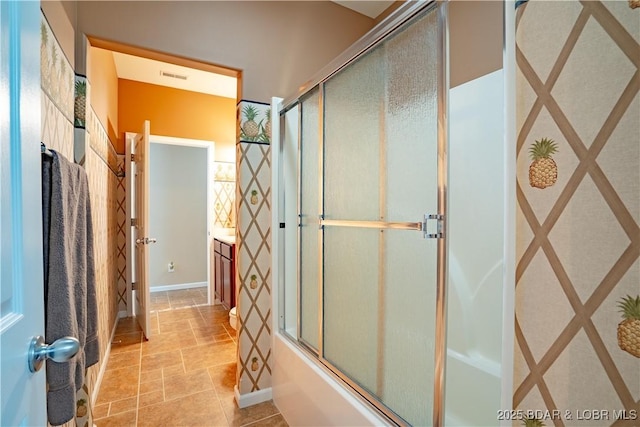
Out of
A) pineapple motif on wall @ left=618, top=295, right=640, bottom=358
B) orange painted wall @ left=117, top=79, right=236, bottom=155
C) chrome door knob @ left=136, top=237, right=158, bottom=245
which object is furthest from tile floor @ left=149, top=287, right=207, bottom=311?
pineapple motif on wall @ left=618, top=295, right=640, bottom=358

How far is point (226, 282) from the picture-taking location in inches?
144

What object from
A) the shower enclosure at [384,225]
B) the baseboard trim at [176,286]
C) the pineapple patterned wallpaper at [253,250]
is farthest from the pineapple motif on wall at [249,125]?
the baseboard trim at [176,286]

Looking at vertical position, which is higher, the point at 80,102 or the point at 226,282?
the point at 80,102

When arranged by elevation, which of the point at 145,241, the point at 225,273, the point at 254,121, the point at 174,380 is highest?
the point at 254,121

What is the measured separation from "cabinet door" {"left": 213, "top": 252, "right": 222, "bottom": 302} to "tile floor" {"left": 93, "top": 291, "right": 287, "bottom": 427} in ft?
1.84

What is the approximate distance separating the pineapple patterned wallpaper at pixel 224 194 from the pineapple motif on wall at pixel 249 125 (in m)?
2.22

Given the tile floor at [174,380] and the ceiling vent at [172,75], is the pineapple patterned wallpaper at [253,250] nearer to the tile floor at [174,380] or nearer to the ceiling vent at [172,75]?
the tile floor at [174,380]

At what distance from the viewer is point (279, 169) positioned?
2113mm

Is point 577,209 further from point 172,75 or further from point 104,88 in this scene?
point 172,75

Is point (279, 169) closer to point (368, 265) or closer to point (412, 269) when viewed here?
point (368, 265)

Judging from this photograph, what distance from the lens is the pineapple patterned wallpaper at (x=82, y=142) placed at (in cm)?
119

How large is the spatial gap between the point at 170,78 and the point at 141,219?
1633 mm

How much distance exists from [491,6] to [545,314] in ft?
5.41

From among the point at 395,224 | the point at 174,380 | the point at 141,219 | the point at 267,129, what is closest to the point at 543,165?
the point at 395,224
